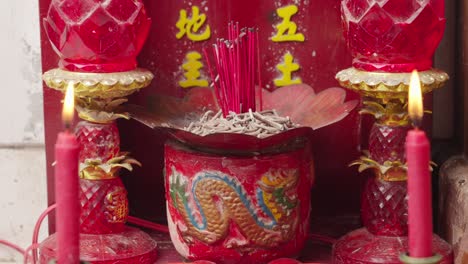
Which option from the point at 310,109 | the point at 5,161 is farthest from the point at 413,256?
the point at 5,161

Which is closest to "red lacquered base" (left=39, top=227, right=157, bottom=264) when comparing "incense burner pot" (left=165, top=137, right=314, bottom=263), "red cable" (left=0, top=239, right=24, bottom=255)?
"incense burner pot" (left=165, top=137, right=314, bottom=263)

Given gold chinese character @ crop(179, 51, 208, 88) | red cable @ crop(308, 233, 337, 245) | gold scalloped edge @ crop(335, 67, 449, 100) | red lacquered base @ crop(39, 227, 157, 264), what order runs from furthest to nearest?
gold chinese character @ crop(179, 51, 208, 88) < red cable @ crop(308, 233, 337, 245) < red lacquered base @ crop(39, 227, 157, 264) < gold scalloped edge @ crop(335, 67, 449, 100)

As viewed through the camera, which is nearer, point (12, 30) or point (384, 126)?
point (384, 126)

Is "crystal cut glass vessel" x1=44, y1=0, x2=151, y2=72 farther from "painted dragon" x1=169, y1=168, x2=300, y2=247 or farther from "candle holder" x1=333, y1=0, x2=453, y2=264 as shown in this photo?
"candle holder" x1=333, y1=0, x2=453, y2=264

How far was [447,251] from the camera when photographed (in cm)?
188

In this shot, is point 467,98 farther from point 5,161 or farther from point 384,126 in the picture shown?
point 5,161

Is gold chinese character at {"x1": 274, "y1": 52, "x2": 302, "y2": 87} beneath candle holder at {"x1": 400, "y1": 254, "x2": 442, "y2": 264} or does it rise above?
above

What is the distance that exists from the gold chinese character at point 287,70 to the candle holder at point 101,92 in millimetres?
399

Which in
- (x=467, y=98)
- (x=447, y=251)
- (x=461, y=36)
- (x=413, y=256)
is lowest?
(x=447, y=251)

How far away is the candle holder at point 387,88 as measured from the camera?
1814 millimetres

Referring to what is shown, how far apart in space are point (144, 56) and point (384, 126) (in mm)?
658

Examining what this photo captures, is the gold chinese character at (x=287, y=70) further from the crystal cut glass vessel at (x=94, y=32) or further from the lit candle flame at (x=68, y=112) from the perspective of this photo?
the lit candle flame at (x=68, y=112)

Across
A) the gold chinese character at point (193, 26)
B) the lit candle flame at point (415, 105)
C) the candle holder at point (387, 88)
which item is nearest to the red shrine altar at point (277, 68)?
the gold chinese character at point (193, 26)

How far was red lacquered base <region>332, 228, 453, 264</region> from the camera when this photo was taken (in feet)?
6.14
